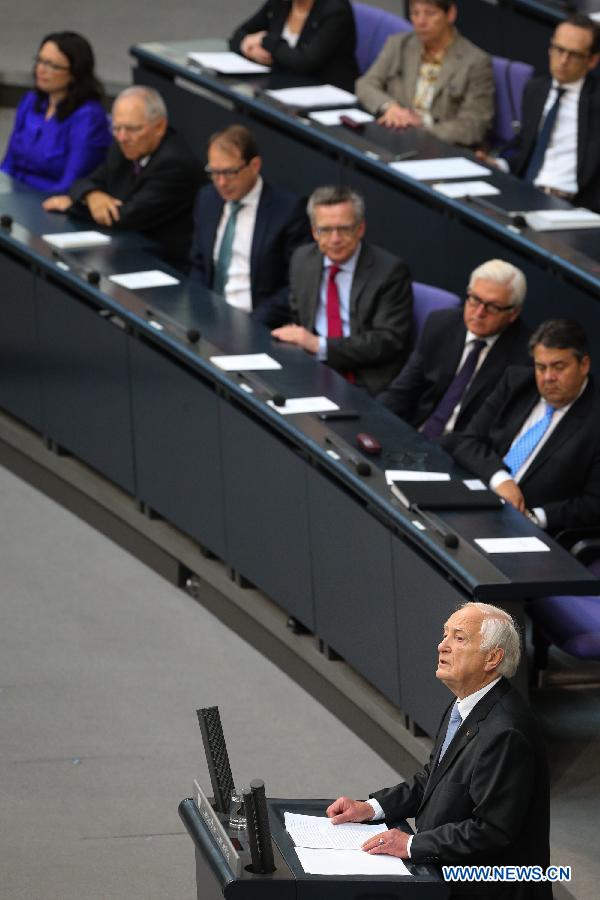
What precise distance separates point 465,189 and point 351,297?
0.87 meters

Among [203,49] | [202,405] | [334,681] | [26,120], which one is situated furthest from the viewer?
[203,49]

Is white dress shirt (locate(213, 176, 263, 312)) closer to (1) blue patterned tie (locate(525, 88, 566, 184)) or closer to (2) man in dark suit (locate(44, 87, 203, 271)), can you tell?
(2) man in dark suit (locate(44, 87, 203, 271))

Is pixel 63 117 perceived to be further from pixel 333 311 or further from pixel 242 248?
pixel 333 311

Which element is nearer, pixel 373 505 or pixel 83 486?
pixel 373 505

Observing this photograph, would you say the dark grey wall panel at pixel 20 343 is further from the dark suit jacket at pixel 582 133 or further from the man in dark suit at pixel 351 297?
the dark suit jacket at pixel 582 133

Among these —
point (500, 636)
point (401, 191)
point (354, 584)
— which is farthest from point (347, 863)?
point (401, 191)

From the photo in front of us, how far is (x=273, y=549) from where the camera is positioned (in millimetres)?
5207

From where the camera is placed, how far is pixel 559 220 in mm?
6250

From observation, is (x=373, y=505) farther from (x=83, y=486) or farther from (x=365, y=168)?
(x=365, y=168)

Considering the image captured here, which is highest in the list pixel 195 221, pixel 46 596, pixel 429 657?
pixel 195 221

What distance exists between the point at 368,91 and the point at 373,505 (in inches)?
125

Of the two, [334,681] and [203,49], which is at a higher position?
[203,49]

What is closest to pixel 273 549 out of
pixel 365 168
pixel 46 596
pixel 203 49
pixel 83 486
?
pixel 46 596

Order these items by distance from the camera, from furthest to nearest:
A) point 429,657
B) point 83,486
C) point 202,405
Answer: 1. point 83,486
2. point 202,405
3. point 429,657
